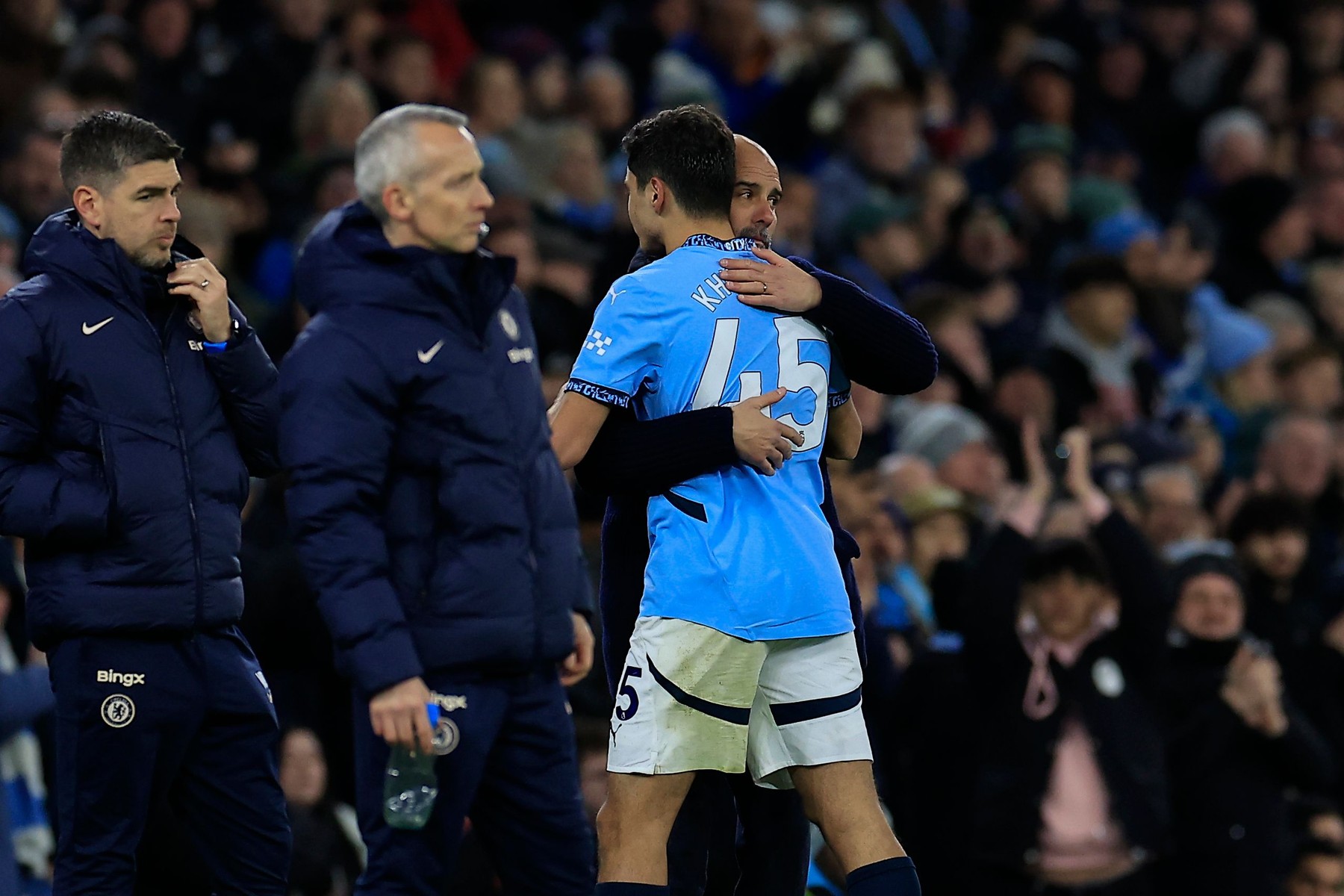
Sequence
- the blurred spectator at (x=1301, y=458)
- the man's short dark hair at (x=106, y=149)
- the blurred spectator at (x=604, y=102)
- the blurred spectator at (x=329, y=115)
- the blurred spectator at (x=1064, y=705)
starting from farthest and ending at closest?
the blurred spectator at (x=604, y=102), the blurred spectator at (x=1301, y=458), the blurred spectator at (x=329, y=115), the blurred spectator at (x=1064, y=705), the man's short dark hair at (x=106, y=149)

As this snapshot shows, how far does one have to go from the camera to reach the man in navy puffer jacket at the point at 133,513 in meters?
4.90

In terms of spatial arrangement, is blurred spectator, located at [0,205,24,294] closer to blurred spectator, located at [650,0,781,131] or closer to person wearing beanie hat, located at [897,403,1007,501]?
person wearing beanie hat, located at [897,403,1007,501]

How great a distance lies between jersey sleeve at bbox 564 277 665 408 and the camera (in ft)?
16.3

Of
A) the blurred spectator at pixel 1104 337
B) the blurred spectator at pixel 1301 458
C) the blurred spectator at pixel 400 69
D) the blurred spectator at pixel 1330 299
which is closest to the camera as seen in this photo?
the blurred spectator at pixel 1301 458

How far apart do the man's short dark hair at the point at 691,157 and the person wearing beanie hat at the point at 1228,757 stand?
4.19 m

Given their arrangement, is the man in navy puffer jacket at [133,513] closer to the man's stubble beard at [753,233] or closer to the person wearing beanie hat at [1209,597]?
the man's stubble beard at [753,233]

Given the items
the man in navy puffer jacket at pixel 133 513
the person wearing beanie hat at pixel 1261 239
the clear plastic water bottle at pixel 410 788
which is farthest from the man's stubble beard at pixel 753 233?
the person wearing beanie hat at pixel 1261 239

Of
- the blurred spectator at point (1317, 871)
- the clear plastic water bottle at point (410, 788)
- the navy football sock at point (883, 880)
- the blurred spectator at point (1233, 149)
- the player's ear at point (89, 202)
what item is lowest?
the blurred spectator at point (1317, 871)

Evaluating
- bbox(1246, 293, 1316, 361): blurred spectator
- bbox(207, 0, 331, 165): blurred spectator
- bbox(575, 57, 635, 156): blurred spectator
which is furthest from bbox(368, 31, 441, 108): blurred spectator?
bbox(1246, 293, 1316, 361): blurred spectator

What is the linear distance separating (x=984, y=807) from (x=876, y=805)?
2.86m

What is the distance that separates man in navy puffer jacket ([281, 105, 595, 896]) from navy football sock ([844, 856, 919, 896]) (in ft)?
2.05

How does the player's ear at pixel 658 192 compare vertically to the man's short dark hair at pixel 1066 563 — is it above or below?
above

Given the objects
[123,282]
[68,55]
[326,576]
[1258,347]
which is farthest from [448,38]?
[326,576]

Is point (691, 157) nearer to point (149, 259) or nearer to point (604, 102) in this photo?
point (149, 259)
